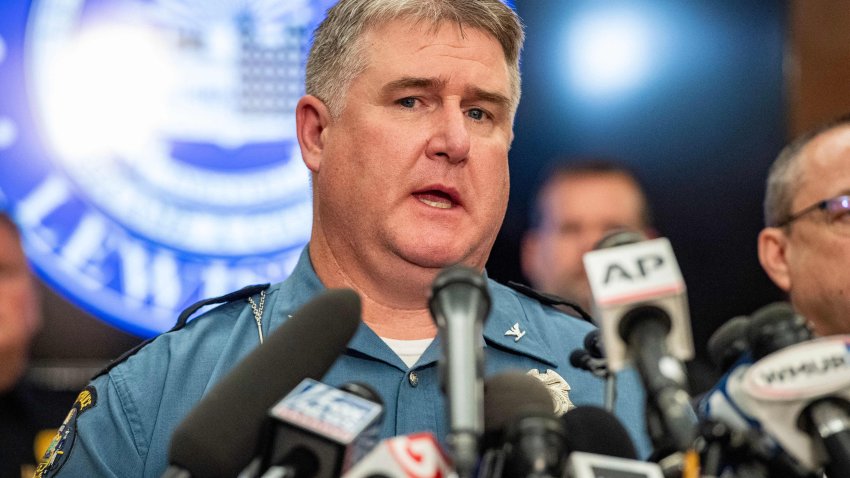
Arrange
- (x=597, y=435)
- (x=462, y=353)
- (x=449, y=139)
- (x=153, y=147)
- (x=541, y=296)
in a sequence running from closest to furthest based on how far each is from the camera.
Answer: (x=462, y=353) → (x=597, y=435) → (x=449, y=139) → (x=541, y=296) → (x=153, y=147)

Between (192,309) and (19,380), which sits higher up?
(192,309)

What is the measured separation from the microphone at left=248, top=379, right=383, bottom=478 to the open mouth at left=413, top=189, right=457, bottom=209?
90 cm

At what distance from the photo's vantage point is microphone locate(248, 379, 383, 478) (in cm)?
115

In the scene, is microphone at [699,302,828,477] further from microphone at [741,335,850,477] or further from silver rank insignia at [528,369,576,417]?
silver rank insignia at [528,369,576,417]

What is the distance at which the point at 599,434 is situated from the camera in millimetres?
1353

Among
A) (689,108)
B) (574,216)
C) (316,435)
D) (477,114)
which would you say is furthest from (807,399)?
(689,108)

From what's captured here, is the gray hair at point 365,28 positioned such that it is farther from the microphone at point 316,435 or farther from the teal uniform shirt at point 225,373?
the microphone at point 316,435

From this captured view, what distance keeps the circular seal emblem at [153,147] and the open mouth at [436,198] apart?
1727 millimetres

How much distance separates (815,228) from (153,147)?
87.1 inches

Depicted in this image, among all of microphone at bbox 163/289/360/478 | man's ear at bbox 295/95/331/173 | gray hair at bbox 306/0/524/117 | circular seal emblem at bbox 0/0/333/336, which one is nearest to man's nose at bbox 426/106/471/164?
gray hair at bbox 306/0/524/117

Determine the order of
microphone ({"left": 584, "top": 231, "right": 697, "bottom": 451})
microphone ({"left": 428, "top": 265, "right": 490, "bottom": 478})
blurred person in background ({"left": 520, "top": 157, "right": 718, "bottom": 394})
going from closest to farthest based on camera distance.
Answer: microphone ({"left": 428, "top": 265, "right": 490, "bottom": 478}) < microphone ({"left": 584, "top": 231, "right": 697, "bottom": 451}) < blurred person in background ({"left": 520, "top": 157, "right": 718, "bottom": 394})

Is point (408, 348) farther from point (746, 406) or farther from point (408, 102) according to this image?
point (746, 406)

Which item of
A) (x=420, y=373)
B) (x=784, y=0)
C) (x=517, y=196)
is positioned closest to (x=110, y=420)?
(x=420, y=373)

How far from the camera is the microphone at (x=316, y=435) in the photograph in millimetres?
1149
